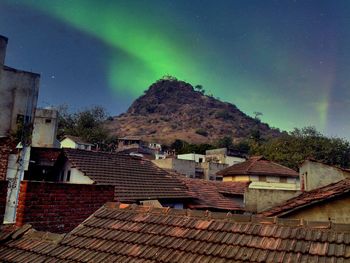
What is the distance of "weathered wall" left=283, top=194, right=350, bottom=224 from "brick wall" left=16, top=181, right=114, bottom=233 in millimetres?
6649

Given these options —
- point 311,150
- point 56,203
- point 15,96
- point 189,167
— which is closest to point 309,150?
point 311,150

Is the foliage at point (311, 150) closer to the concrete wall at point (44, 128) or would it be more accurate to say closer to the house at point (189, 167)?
the house at point (189, 167)

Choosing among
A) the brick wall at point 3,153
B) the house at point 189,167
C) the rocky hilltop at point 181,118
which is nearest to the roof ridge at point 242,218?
the brick wall at point 3,153

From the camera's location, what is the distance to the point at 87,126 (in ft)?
200

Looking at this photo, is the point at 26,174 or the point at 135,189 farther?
the point at 135,189

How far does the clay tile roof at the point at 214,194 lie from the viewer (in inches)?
790

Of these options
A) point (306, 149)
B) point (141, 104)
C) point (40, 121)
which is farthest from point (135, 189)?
point (141, 104)

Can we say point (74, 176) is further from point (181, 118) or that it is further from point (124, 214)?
point (181, 118)

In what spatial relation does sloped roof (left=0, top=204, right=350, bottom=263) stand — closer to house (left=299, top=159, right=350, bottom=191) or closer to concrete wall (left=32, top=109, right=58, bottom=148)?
house (left=299, top=159, right=350, bottom=191)

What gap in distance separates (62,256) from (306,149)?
6191 centimetres

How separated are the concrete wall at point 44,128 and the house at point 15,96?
101 cm

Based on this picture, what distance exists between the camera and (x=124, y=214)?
20.8ft

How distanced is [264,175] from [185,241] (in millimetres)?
36474

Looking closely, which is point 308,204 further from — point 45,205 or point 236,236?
point 45,205
